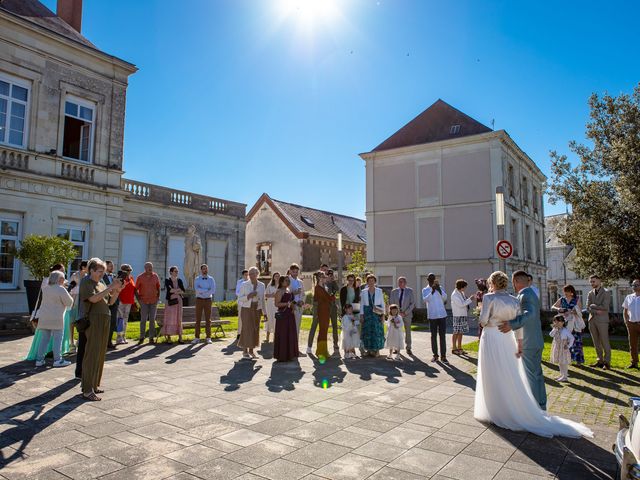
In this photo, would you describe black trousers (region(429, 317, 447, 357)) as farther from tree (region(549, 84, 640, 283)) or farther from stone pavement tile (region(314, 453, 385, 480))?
tree (region(549, 84, 640, 283))

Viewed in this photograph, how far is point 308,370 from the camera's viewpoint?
28.0ft

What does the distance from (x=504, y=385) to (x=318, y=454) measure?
2.42 metres

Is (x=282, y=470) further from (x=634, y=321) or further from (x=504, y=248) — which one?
(x=634, y=321)

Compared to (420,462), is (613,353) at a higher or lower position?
lower

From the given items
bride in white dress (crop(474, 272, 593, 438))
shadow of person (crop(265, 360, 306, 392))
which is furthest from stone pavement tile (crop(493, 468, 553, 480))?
shadow of person (crop(265, 360, 306, 392))

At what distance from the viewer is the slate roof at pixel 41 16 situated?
16719 mm

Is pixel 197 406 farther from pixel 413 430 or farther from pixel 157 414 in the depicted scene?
pixel 413 430

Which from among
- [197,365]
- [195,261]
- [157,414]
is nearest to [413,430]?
[157,414]

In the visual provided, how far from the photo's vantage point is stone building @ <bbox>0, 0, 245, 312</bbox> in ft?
51.0

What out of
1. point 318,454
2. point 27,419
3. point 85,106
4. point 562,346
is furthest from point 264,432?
point 85,106

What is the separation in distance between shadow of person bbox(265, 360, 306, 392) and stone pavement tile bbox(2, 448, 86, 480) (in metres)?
3.15

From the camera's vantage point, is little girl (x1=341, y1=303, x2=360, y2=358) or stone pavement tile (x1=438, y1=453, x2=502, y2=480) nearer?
stone pavement tile (x1=438, y1=453, x2=502, y2=480)

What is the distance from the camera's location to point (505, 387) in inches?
205

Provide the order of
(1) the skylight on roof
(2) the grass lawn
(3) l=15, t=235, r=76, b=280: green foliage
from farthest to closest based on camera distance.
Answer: (1) the skylight on roof, (3) l=15, t=235, r=76, b=280: green foliage, (2) the grass lawn
